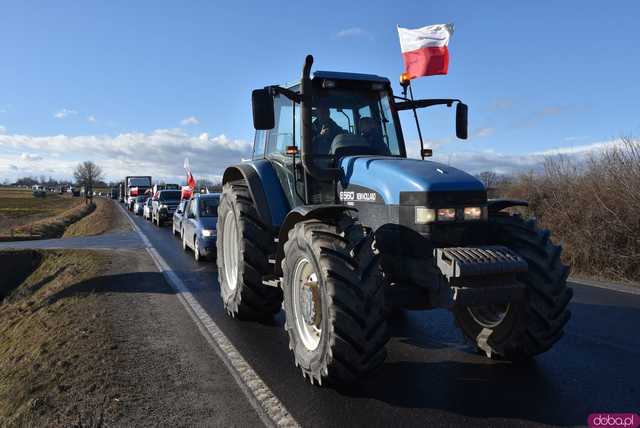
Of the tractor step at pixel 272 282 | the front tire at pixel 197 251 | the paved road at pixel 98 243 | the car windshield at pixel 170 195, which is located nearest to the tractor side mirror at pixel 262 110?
the tractor step at pixel 272 282

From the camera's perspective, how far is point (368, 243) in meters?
3.86

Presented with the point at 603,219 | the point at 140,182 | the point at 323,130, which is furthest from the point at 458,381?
the point at 140,182

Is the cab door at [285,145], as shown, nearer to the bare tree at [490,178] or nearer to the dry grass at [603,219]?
the dry grass at [603,219]

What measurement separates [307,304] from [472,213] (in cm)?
164

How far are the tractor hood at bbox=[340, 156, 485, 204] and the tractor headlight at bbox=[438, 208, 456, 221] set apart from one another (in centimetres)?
17

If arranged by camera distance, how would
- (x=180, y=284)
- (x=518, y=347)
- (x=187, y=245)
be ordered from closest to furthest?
1. (x=518, y=347)
2. (x=180, y=284)
3. (x=187, y=245)

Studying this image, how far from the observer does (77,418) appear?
356cm

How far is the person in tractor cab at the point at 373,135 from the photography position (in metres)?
5.45

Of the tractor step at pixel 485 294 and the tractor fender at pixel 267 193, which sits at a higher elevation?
the tractor fender at pixel 267 193

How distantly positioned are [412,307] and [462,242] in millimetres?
720

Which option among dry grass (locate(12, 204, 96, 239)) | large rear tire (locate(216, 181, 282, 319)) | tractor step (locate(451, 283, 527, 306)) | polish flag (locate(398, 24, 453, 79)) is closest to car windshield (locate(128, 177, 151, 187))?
dry grass (locate(12, 204, 96, 239))

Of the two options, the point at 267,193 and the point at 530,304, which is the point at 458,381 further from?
the point at 267,193

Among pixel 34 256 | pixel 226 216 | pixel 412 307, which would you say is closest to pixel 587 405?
pixel 412 307

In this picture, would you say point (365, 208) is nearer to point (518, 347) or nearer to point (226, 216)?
point (518, 347)
